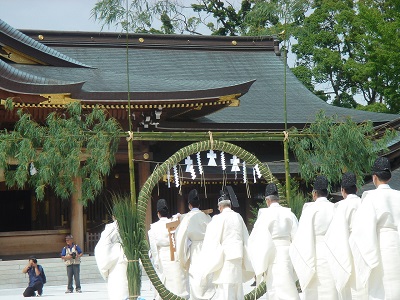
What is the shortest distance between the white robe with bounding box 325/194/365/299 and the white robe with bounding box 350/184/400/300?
3.73 ft

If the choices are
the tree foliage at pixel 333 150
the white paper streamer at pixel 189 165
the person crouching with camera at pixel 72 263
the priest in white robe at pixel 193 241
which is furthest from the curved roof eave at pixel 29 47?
the priest in white robe at pixel 193 241

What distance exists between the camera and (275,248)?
38.1ft

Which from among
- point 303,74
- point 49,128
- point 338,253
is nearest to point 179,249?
point 338,253

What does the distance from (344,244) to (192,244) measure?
11.2 feet

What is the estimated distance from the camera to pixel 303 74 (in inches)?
1426

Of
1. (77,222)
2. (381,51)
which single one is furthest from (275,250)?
(381,51)

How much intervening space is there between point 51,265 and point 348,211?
11739 millimetres

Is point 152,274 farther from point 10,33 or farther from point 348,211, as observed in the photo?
point 10,33

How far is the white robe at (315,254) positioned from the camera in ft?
35.4

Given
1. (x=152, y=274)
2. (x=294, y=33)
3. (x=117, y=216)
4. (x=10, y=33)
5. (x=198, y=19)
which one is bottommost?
(x=152, y=274)

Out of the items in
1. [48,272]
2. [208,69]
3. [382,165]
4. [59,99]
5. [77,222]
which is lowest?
[48,272]

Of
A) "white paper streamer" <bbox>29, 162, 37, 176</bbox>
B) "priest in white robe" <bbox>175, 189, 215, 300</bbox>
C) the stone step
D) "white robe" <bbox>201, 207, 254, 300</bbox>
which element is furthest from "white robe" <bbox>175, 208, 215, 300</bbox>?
the stone step

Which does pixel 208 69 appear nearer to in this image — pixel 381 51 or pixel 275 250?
pixel 381 51

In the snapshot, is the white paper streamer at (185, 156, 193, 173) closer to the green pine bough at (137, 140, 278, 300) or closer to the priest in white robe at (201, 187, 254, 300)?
the green pine bough at (137, 140, 278, 300)
